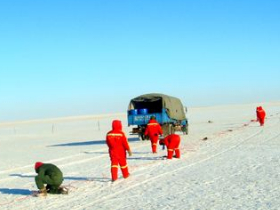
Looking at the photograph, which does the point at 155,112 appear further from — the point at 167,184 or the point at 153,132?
the point at 167,184

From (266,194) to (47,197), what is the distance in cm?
444

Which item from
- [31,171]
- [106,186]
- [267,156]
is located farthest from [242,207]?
[31,171]

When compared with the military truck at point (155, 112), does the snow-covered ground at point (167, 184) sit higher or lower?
lower

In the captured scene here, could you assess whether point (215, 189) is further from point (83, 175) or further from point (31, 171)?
point (31, 171)

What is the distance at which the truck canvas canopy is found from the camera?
26.2 meters

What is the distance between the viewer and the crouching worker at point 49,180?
9.83 meters

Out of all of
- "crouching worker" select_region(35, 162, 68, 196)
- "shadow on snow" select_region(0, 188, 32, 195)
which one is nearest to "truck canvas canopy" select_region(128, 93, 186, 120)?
"shadow on snow" select_region(0, 188, 32, 195)

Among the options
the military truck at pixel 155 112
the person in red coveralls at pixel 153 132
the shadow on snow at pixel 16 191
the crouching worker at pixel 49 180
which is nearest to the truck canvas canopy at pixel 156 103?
the military truck at pixel 155 112

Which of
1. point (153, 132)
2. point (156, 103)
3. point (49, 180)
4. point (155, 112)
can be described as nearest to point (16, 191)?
point (49, 180)

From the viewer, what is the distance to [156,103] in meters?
27.2

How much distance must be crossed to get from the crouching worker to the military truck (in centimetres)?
1432

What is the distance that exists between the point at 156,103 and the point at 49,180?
17.6m

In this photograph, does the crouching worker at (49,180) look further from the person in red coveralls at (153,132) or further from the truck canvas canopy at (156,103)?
the truck canvas canopy at (156,103)

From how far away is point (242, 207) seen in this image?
24.9ft
